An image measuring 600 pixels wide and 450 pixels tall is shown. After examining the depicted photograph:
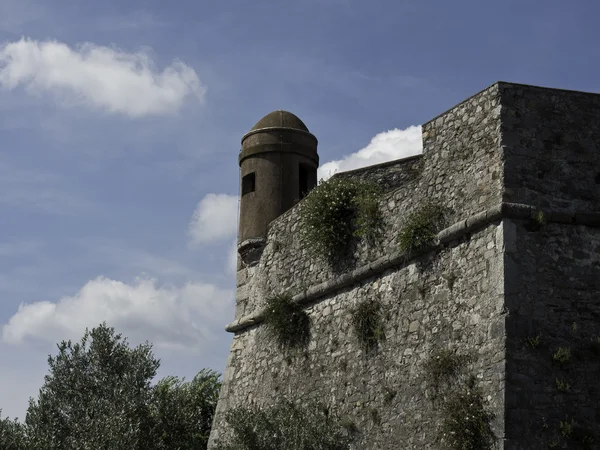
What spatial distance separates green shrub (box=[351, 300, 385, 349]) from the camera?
1401cm

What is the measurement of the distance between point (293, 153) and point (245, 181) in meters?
1.14

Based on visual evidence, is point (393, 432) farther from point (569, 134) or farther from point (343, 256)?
point (569, 134)

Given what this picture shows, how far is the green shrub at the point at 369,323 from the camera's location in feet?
46.0

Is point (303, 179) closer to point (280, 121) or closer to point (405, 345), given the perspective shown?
point (280, 121)

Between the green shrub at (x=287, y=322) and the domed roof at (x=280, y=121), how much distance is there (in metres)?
3.66

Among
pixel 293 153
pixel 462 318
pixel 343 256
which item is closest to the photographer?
pixel 462 318

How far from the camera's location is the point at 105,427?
53.1 feet

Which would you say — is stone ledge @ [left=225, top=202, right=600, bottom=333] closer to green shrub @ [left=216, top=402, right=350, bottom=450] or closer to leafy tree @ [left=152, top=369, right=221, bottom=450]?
green shrub @ [left=216, top=402, right=350, bottom=450]

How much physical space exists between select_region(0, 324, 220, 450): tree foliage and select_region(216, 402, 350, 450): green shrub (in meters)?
1.57

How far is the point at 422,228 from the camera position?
13336 millimetres

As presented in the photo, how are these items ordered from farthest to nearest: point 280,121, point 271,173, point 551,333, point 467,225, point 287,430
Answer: point 280,121
point 271,173
point 287,430
point 467,225
point 551,333

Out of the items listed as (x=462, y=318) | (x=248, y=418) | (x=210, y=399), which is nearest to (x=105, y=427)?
(x=248, y=418)

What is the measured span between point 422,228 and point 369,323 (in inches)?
71.3

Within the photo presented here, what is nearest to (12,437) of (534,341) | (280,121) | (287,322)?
(287,322)
